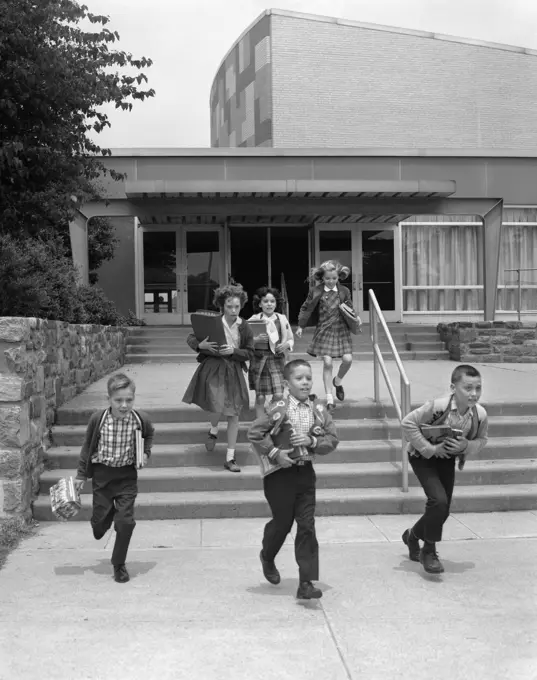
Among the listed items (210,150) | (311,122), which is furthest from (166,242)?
(311,122)

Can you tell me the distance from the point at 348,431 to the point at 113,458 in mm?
2936

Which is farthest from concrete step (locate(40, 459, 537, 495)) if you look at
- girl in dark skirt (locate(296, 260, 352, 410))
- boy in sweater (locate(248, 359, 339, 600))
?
boy in sweater (locate(248, 359, 339, 600))

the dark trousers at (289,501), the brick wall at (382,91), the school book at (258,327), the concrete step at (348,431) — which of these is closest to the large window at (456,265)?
the brick wall at (382,91)

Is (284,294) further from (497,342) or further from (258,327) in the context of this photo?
(258,327)

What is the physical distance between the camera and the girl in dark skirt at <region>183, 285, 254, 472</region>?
6285mm

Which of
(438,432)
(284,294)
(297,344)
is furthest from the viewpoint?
(284,294)

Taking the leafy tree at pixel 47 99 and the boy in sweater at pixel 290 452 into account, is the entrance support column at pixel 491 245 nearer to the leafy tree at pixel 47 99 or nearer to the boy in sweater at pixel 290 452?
the leafy tree at pixel 47 99

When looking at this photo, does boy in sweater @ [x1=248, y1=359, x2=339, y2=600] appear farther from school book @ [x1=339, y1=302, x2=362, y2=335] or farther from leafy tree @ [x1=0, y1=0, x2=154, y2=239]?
leafy tree @ [x1=0, y1=0, x2=154, y2=239]

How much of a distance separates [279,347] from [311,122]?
21145 millimetres

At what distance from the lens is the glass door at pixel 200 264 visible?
1742 cm

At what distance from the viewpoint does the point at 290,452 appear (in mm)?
4121

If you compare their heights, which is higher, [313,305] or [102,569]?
[313,305]

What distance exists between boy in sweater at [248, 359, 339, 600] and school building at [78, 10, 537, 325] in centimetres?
1022

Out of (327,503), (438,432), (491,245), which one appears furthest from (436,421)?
(491,245)
